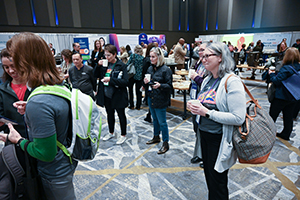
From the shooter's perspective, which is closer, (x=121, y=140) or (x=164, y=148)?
(x=164, y=148)

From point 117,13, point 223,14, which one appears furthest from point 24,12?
point 223,14

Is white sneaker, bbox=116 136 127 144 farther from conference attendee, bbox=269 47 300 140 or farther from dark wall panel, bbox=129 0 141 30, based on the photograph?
dark wall panel, bbox=129 0 141 30

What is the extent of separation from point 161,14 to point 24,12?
1123cm

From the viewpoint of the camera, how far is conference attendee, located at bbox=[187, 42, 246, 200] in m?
1.46

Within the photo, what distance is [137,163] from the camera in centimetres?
304

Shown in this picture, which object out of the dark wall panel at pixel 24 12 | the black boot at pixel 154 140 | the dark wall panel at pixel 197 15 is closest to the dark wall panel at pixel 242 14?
the dark wall panel at pixel 197 15

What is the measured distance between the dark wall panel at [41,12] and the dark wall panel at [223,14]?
1533 centimetres

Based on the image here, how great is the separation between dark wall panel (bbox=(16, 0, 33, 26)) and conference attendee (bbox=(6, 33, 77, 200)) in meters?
12.6

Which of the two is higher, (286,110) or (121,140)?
(286,110)

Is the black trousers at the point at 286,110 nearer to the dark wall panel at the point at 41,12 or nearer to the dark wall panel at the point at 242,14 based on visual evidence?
the dark wall panel at the point at 41,12

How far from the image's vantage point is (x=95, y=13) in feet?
43.7

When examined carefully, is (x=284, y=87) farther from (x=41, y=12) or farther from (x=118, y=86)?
(x=41, y=12)

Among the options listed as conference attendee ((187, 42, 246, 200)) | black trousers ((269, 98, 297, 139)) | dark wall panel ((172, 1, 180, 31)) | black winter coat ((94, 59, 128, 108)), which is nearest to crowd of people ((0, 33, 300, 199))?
conference attendee ((187, 42, 246, 200))

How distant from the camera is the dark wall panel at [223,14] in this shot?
17402 millimetres
